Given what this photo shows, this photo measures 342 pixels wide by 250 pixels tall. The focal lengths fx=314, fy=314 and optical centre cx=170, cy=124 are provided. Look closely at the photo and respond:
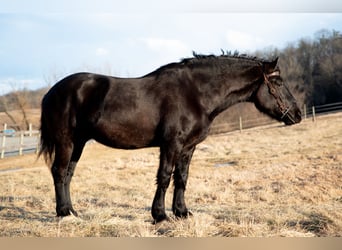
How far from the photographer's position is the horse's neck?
5480 millimetres

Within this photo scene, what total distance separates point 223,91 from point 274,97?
1.00 meters

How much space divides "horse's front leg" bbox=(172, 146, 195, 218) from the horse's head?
1.59 m

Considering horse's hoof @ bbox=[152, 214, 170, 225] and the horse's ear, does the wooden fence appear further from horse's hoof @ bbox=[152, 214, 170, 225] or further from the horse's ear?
the horse's ear

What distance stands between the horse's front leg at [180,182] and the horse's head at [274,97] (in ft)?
5.23

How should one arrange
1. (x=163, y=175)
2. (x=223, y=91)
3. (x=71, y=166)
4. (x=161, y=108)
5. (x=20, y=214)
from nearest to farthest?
(x=163, y=175) < (x=161, y=108) < (x=223, y=91) < (x=71, y=166) < (x=20, y=214)

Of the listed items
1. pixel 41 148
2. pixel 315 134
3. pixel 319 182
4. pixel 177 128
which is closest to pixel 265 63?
pixel 177 128

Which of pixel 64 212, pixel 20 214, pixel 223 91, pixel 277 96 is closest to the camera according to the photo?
pixel 64 212

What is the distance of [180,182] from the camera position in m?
5.63

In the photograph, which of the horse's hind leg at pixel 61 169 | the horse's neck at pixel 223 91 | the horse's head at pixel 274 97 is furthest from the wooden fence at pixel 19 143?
the horse's head at pixel 274 97

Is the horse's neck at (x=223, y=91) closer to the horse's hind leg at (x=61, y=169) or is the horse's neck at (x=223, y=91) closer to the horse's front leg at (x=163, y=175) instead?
the horse's front leg at (x=163, y=175)

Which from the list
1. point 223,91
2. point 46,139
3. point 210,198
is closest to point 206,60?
point 223,91

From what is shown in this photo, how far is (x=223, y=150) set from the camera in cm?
2053

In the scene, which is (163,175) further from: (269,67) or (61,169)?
(269,67)

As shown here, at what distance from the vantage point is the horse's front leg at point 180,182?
5488 millimetres
